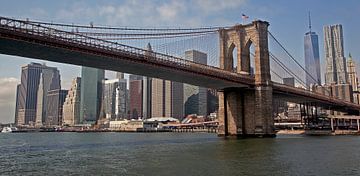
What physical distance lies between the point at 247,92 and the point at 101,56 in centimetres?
2859

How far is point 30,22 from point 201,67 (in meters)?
23.5

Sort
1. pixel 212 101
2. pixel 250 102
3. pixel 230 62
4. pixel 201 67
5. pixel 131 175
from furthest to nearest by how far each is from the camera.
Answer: pixel 212 101, pixel 230 62, pixel 250 102, pixel 201 67, pixel 131 175

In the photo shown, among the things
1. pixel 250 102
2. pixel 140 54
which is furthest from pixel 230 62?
pixel 140 54

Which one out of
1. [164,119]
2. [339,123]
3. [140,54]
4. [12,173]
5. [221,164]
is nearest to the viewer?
[12,173]

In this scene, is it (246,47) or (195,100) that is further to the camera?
(195,100)

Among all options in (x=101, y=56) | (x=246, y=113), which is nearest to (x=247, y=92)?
(x=246, y=113)

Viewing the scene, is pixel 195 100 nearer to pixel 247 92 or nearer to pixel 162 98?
pixel 162 98

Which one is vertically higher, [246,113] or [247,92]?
[247,92]

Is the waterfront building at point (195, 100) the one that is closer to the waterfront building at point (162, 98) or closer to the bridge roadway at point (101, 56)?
the waterfront building at point (162, 98)

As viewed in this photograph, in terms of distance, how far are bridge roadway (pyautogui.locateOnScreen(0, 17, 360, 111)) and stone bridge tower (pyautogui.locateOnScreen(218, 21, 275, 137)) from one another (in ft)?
7.41

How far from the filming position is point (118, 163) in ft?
80.4

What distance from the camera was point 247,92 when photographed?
199 ft

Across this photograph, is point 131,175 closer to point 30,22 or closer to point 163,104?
point 30,22

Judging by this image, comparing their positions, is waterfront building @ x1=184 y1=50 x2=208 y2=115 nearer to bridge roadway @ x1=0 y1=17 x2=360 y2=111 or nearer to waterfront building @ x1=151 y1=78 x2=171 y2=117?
waterfront building @ x1=151 y1=78 x2=171 y2=117
